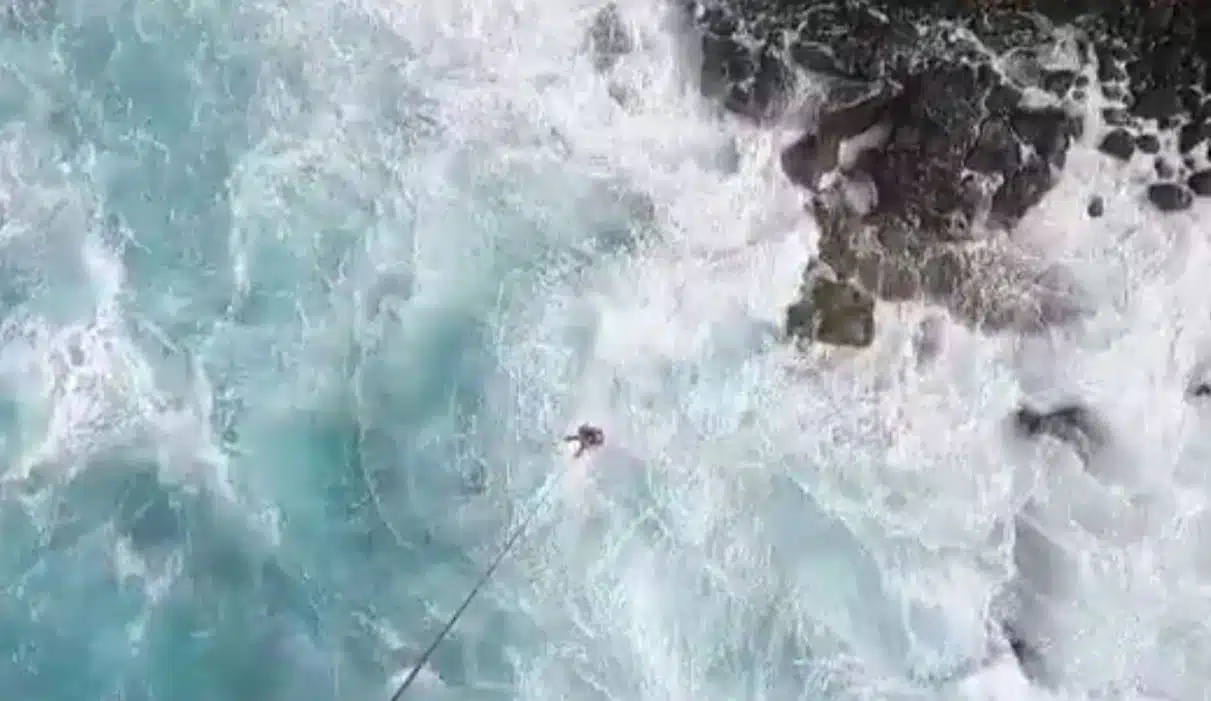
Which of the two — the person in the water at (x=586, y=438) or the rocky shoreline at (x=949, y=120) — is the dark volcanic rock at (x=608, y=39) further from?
the person in the water at (x=586, y=438)

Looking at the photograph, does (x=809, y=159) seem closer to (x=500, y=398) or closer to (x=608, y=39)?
(x=608, y=39)

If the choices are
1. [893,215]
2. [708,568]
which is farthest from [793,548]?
[893,215]

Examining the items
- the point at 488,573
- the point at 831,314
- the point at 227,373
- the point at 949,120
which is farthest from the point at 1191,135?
the point at 227,373

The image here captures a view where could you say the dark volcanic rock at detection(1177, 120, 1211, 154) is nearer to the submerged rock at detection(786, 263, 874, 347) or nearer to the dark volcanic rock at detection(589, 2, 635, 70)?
the submerged rock at detection(786, 263, 874, 347)

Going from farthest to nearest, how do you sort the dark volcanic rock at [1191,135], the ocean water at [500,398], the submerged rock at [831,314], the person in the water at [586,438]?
1. the person in the water at [586,438]
2. the submerged rock at [831,314]
3. the ocean water at [500,398]
4. the dark volcanic rock at [1191,135]

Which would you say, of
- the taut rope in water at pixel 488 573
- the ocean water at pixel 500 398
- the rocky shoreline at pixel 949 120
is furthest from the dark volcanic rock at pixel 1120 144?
the taut rope in water at pixel 488 573

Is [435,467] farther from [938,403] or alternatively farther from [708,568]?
[938,403]
